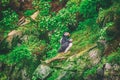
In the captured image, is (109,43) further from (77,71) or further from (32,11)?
(32,11)

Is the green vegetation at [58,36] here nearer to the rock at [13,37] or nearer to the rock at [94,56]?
the rock at [13,37]

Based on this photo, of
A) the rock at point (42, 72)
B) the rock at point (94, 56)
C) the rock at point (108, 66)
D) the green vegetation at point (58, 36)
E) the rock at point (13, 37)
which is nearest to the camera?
the rock at point (108, 66)

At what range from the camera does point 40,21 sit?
75.8 feet

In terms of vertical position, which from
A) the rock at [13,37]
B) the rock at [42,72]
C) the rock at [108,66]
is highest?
the rock at [108,66]

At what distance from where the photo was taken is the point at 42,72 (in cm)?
1827

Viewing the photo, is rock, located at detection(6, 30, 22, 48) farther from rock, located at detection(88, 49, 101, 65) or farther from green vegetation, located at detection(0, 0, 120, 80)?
rock, located at detection(88, 49, 101, 65)

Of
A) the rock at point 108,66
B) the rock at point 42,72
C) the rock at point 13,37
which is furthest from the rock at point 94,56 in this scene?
the rock at point 13,37

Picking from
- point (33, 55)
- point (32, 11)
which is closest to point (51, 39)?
point (33, 55)

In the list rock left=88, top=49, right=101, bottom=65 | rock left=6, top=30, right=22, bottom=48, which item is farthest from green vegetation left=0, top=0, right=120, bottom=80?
rock left=88, top=49, right=101, bottom=65

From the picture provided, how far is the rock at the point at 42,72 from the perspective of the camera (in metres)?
18.2

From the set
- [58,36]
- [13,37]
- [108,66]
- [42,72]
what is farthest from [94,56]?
[13,37]

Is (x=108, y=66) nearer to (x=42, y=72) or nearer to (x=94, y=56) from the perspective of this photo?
(x=94, y=56)

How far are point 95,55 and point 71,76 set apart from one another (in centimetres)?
142

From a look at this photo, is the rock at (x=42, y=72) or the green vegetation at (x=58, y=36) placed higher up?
the green vegetation at (x=58, y=36)
